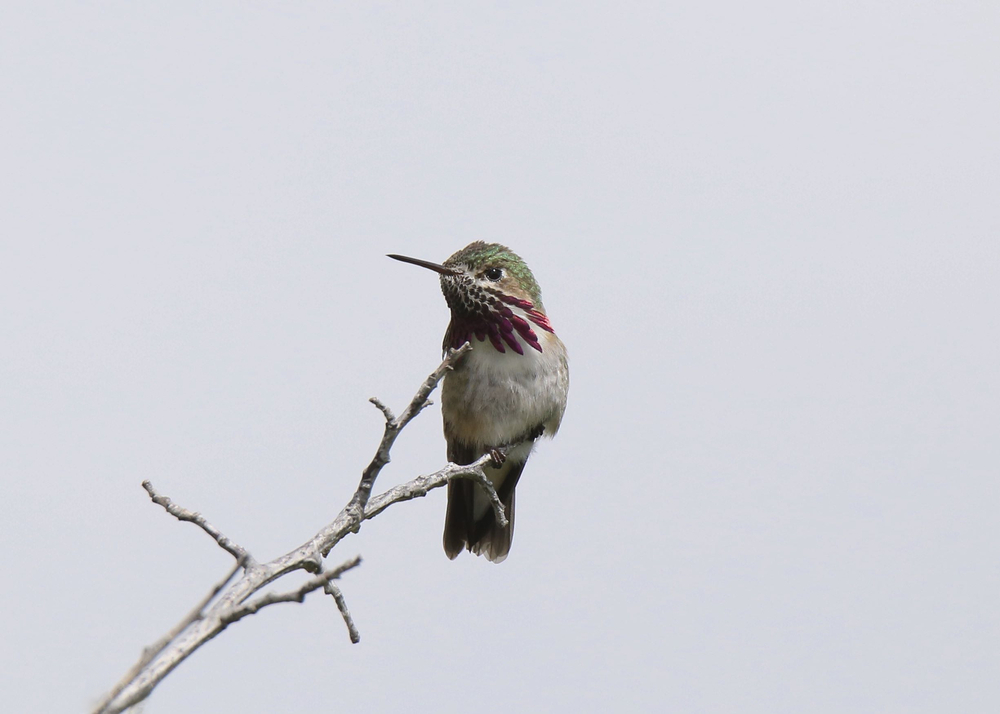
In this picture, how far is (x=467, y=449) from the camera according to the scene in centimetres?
695

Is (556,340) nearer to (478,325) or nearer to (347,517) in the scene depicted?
(478,325)

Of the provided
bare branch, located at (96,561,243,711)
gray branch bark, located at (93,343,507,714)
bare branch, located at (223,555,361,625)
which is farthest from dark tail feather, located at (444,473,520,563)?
bare branch, located at (96,561,243,711)

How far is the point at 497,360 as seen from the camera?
21.5 ft

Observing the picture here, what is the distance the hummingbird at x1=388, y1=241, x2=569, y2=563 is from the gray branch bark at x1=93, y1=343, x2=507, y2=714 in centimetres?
188

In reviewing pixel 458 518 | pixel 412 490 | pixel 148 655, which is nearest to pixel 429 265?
pixel 458 518

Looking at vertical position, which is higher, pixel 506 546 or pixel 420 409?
pixel 506 546

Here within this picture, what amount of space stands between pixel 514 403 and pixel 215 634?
13.8 ft

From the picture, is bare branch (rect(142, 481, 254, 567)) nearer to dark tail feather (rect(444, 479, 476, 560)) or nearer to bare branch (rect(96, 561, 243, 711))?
bare branch (rect(96, 561, 243, 711))

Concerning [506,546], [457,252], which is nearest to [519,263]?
[457,252]

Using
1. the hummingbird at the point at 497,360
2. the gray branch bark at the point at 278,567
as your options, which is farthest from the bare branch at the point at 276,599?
the hummingbird at the point at 497,360

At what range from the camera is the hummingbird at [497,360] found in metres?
6.54

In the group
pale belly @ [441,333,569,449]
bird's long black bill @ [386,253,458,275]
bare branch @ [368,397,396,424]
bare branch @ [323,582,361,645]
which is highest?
bird's long black bill @ [386,253,458,275]

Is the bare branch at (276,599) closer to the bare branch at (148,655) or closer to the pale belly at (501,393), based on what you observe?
the bare branch at (148,655)

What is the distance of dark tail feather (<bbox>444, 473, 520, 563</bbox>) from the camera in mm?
7262
